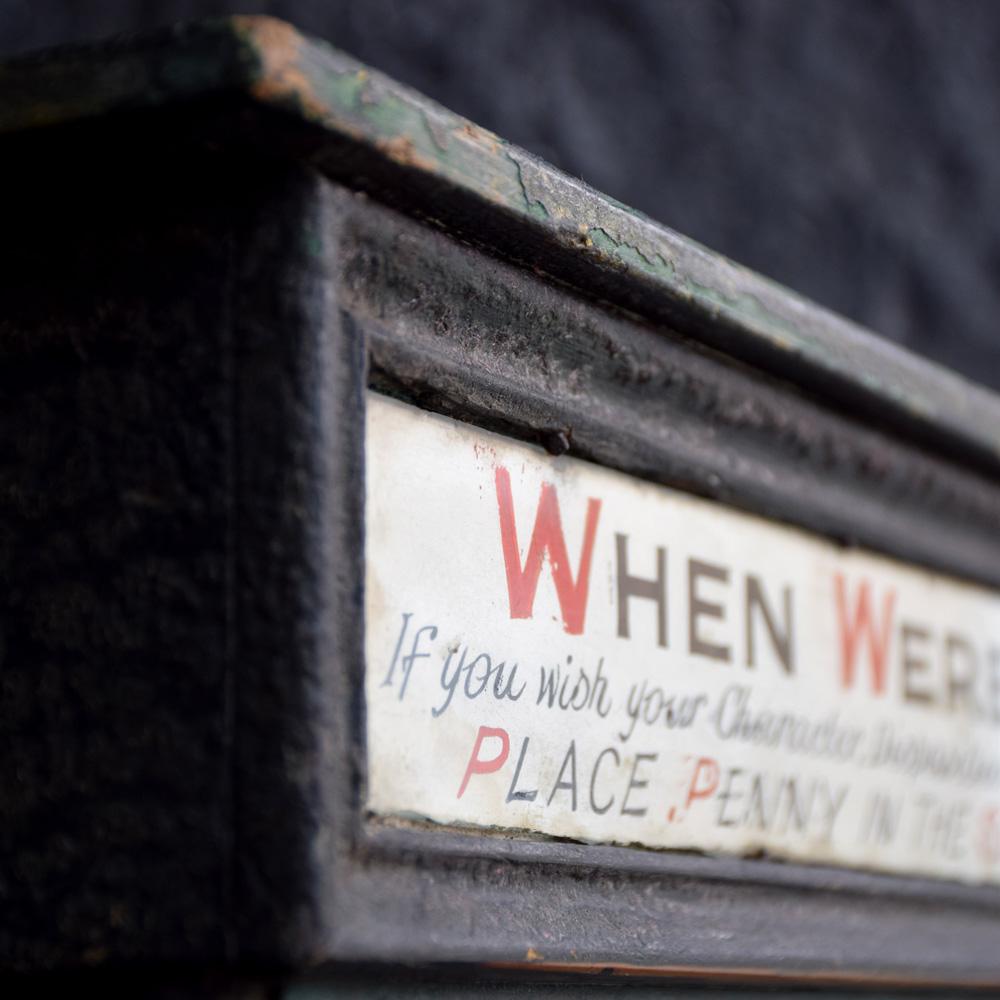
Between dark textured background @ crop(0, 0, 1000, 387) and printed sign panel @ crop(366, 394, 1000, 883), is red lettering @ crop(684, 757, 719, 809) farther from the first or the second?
dark textured background @ crop(0, 0, 1000, 387)

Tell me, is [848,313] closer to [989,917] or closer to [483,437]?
[989,917]

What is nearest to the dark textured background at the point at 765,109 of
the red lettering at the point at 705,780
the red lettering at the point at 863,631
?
the red lettering at the point at 863,631

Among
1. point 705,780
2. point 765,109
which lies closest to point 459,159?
point 705,780

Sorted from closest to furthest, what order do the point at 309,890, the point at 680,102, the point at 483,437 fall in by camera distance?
the point at 309,890 < the point at 483,437 < the point at 680,102

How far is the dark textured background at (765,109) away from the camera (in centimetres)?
129

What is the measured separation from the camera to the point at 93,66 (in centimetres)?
46

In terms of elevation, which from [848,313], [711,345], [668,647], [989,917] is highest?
[848,313]

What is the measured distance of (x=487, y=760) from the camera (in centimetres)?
54

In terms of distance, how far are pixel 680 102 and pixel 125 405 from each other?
996 millimetres

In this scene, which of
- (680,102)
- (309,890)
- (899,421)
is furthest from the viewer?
(680,102)

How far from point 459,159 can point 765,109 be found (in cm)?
100

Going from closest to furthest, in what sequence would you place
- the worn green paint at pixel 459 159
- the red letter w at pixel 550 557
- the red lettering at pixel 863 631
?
the worn green paint at pixel 459 159 → the red letter w at pixel 550 557 → the red lettering at pixel 863 631

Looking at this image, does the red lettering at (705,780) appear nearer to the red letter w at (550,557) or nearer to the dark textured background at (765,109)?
the red letter w at (550,557)

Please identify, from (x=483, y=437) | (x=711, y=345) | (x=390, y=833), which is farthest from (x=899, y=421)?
(x=390, y=833)
